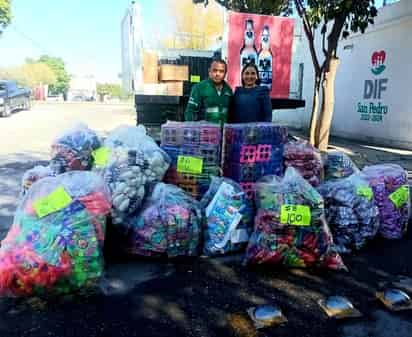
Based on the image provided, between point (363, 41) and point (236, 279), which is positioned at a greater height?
point (363, 41)

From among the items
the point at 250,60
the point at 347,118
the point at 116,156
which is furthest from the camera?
the point at 347,118

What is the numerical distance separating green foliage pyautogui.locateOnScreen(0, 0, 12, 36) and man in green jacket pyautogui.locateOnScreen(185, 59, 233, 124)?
24802 millimetres

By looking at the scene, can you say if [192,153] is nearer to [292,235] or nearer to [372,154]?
[292,235]

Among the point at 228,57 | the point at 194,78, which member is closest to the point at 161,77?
the point at 194,78

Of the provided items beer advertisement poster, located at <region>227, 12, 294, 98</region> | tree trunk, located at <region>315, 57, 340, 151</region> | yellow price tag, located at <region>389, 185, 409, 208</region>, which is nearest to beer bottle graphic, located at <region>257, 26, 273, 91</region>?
beer advertisement poster, located at <region>227, 12, 294, 98</region>

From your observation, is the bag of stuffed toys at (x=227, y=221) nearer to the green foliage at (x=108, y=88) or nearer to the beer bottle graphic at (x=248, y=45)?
the beer bottle graphic at (x=248, y=45)

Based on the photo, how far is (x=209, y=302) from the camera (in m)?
2.09

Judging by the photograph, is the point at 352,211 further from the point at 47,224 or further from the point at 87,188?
the point at 47,224

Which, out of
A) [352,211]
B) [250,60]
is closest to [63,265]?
[352,211]

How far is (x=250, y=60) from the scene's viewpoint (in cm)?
647

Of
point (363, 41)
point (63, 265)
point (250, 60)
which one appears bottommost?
point (63, 265)

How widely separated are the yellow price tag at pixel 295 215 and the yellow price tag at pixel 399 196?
3.54 feet

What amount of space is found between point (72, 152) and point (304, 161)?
6.64 feet

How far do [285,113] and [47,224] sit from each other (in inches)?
537
